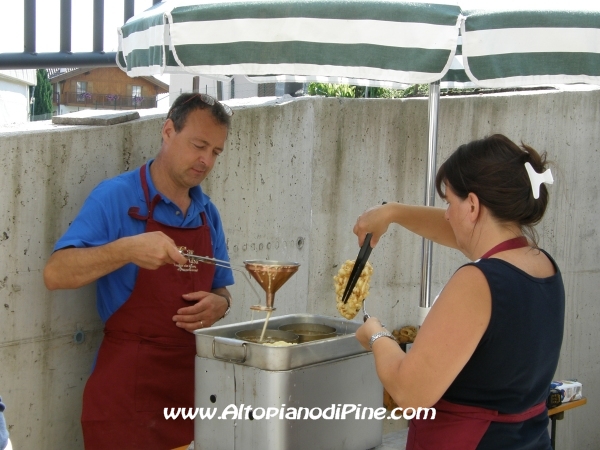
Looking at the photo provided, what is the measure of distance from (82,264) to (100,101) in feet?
85.8

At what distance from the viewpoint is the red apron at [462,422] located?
7.33 ft

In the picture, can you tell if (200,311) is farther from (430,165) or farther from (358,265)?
(430,165)

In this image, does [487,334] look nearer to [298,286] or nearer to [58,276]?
[58,276]

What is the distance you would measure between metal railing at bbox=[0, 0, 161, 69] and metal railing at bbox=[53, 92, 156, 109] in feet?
70.3

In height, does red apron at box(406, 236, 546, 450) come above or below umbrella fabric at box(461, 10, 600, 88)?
below

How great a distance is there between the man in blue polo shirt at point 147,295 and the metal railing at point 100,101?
81.6ft

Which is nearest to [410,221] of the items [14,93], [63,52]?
[63,52]

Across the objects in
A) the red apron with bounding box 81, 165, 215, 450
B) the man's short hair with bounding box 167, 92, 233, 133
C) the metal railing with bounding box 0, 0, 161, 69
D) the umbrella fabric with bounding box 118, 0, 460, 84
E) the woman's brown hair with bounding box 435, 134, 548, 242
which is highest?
the metal railing with bounding box 0, 0, 161, 69

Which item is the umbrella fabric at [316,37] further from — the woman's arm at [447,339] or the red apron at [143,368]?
the woman's arm at [447,339]

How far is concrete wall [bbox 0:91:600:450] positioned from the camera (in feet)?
11.0

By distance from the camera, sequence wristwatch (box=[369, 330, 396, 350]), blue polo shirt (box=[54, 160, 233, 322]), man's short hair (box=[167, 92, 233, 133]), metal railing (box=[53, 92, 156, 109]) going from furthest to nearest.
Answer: metal railing (box=[53, 92, 156, 109])
man's short hair (box=[167, 92, 233, 133])
blue polo shirt (box=[54, 160, 233, 322])
wristwatch (box=[369, 330, 396, 350])

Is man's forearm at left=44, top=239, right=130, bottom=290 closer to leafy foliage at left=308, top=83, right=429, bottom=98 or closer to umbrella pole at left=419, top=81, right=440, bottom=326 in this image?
umbrella pole at left=419, top=81, right=440, bottom=326

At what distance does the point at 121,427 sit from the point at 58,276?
66cm

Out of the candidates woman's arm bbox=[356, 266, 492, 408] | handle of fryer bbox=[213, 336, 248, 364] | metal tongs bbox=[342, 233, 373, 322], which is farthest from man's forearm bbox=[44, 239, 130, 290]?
woman's arm bbox=[356, 266, 492, 408]
